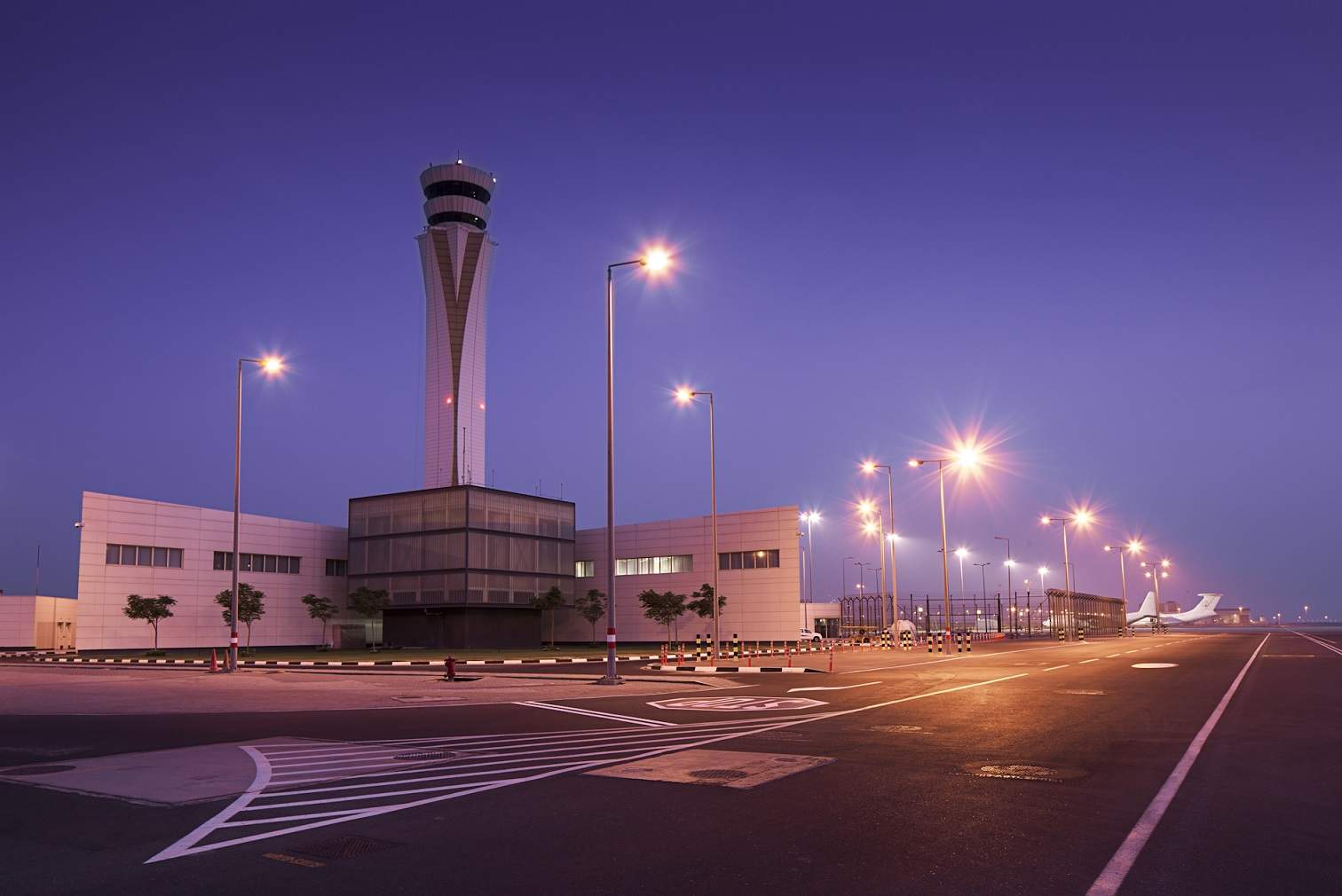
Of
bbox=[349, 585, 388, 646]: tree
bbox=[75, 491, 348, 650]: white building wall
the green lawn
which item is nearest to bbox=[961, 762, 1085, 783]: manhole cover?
the green lawn

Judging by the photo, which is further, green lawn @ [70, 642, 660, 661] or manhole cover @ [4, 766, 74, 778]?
green lawn @ [70, 642, 660, 661]

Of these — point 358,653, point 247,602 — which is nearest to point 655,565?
point 358,653

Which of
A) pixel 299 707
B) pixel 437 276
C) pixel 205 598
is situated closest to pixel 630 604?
pixel 205 598

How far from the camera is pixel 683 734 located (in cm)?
1478

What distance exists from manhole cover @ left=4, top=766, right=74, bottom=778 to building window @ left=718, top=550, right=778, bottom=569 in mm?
62906

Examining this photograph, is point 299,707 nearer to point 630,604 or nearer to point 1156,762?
point 1156,762

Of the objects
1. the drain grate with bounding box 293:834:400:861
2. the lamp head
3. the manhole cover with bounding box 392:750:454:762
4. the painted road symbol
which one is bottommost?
the painted road symbol

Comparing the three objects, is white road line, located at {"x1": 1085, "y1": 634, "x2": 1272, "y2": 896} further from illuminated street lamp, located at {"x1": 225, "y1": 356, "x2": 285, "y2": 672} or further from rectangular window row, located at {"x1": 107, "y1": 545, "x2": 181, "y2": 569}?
rectangular window row, located at {"x1": 107, "y1": 545, "x2": 181, "y2": 569}

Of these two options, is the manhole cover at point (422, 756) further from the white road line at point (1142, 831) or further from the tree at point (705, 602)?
the tree at point (705, 602)

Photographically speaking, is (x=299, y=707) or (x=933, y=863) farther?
(x=299, y=707)

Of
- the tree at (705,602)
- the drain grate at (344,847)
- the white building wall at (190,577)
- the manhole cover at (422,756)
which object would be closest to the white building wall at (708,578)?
the tree at (705,602)

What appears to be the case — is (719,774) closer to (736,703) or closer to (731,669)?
(736,703)

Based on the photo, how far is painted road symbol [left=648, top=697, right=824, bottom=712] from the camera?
19203 mm

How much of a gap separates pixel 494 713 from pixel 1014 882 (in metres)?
13.4
